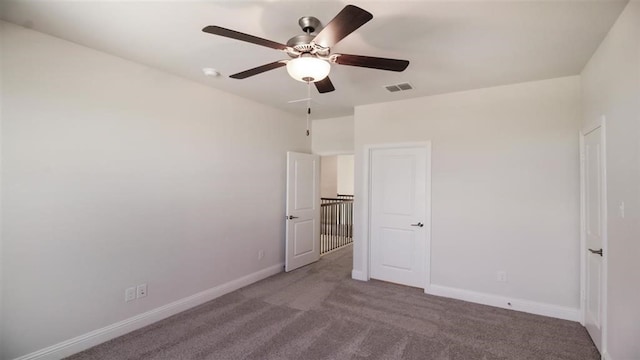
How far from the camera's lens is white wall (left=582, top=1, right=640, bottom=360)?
1.73m

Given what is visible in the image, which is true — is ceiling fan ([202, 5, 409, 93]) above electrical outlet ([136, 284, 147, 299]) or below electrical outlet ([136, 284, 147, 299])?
above

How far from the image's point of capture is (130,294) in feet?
9.05

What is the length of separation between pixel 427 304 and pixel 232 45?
3.43 m

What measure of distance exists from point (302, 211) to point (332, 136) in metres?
1.43

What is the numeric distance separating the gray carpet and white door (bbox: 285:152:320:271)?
106cm

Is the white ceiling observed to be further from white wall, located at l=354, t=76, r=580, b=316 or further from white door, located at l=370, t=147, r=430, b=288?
white door, located at l=370, t=147, r=430, b=288

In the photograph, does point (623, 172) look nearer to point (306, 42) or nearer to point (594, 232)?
point (594, 232)

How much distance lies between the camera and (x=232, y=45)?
7.90ft

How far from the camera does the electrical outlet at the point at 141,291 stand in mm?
2820

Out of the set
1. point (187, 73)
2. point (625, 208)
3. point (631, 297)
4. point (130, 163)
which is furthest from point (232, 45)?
point (631, 297)

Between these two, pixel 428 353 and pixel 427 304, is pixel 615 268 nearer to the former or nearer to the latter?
pixel 428 353

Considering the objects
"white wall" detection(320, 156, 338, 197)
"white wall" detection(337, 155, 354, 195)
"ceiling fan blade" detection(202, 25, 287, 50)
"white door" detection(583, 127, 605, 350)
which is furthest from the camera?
"white wall" detection(337, 155, 354, 195)

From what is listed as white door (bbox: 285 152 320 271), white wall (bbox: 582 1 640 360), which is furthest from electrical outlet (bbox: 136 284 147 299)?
white wall (bbox: 582 1 640 360)

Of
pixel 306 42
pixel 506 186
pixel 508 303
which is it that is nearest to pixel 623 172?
pixel 506 186
